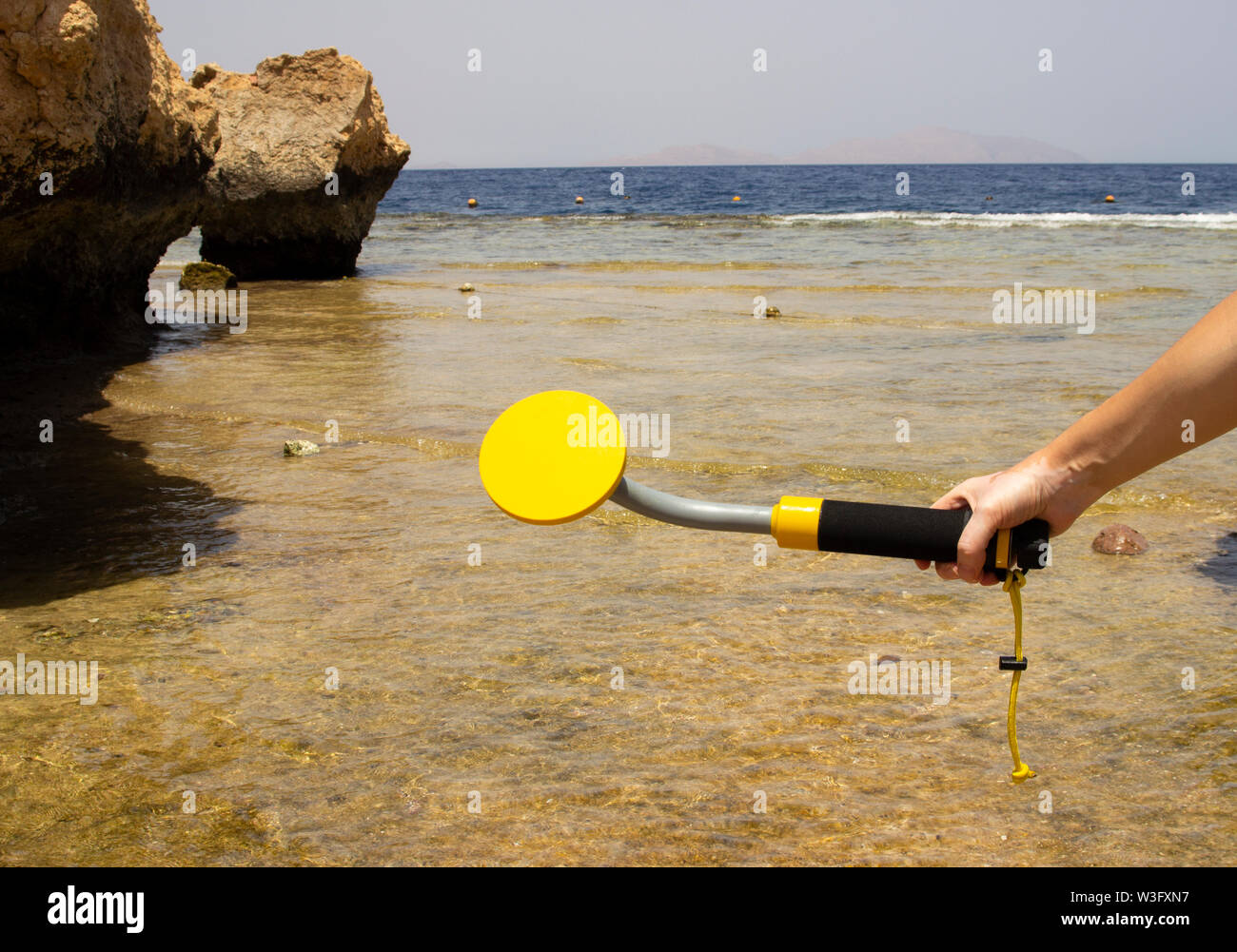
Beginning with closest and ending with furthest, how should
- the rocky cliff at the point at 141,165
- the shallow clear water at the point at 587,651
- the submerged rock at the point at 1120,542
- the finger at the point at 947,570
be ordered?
the finger at the point at 947,570
the shallow clear water at the point at 587,651
the submerged rock at the point at 1120,542
the rocky cliff at the point at 141,165

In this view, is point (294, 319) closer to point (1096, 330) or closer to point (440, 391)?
point (440, 391)

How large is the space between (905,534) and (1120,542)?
11.6 feet

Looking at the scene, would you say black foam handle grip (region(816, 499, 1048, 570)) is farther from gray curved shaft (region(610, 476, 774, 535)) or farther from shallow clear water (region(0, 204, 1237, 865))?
shallow clear water (region(0, 204, 1237, 865))

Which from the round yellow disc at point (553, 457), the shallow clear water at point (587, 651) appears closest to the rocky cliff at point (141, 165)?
the shallow clear water at point (587, 651)

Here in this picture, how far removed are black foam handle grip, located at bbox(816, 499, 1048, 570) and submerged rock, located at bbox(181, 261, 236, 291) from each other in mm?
14116

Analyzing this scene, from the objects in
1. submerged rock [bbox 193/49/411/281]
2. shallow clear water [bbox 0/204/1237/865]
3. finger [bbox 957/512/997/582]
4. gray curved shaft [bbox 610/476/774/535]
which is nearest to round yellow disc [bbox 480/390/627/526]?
gray curved shaft [bbox 610/476/774/535]

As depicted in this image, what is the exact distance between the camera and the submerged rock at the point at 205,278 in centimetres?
1422

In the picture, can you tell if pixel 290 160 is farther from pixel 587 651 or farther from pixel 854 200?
pixel 854 200

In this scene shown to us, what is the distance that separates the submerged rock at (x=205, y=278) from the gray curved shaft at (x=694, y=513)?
1398 cm

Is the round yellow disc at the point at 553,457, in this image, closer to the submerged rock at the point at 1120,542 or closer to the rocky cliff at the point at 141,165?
the submerged rock at the point at 1120,542

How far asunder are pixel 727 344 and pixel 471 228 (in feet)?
71.7

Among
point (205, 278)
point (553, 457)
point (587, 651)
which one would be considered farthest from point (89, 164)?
point (205, 278)

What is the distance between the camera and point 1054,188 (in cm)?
6209

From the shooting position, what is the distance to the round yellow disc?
1.37 m
